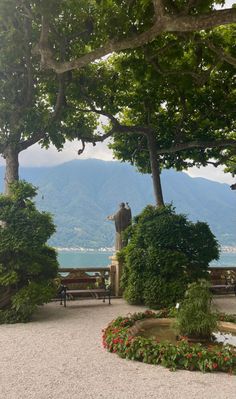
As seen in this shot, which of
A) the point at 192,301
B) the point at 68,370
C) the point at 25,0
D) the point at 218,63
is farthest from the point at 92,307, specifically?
the point at 25,0

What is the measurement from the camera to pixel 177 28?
932cm

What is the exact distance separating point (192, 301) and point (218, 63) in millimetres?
8965

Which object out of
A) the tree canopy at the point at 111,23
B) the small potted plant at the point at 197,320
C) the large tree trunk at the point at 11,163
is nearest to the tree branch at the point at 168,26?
the tree canopy at the point at 111,23

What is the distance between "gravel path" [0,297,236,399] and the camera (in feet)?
21.0

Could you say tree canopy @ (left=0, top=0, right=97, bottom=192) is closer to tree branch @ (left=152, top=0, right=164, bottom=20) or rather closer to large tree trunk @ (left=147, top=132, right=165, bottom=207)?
large tree trunk @ (left=147, top=132, right=165, bottom=207)

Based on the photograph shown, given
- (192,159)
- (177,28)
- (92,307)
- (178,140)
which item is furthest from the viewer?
(192,159)

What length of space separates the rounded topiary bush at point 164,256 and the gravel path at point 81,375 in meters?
4.85

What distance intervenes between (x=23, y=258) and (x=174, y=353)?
667cm

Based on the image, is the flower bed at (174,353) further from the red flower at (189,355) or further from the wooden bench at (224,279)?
the wooden bench at (224,279)

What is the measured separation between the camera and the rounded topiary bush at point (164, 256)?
15180 millimetres

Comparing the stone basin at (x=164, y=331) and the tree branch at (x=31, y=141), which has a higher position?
the tree branch at (x=31, y=141)

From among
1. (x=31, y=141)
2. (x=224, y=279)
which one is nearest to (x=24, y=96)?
(x=31, y=141)

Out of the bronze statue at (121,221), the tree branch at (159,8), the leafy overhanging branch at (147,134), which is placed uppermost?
the leafy overhanging branch at (147,134)

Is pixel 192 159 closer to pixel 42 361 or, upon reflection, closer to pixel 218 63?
pixel 218 63
